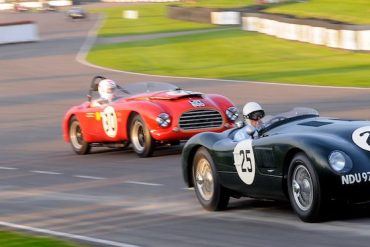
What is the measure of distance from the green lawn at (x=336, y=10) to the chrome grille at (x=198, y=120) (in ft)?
78.7

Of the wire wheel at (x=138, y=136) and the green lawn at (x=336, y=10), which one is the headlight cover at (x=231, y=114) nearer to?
the wire wheel at (x=138, y=136)

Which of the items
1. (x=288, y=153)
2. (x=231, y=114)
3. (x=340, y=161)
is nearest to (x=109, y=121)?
(x=231, y=114)

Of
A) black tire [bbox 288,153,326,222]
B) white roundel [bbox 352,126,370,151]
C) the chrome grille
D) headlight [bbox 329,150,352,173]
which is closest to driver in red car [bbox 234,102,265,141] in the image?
black tire [bbox 288,153,326,222]

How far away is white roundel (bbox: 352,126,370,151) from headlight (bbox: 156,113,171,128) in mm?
6734

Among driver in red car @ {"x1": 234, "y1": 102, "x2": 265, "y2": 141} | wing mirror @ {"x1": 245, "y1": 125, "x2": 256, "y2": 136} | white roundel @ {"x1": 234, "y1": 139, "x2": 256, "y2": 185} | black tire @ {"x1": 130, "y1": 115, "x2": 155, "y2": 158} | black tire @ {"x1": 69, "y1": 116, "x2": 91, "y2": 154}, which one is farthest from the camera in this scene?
black tire @ {"x1": 69, "y1": 116, "x2": 91, "y2": 154}

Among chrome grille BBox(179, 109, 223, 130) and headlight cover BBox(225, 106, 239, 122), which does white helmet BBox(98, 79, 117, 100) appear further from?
headlight cover BBox(225, 106, 239, 122)

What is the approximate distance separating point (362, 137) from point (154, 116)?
23.0 feet

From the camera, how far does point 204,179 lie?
1024 cm

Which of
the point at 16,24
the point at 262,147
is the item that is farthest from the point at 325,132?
the point at 16,24

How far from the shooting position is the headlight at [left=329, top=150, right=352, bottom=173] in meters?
8.30

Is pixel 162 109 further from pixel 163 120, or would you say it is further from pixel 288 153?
pixel 288 153

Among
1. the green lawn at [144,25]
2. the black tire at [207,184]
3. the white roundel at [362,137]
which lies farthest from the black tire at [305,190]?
the green lawn at [144,25]

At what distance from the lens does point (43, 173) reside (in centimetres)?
1471

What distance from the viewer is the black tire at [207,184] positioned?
9.97 metres
